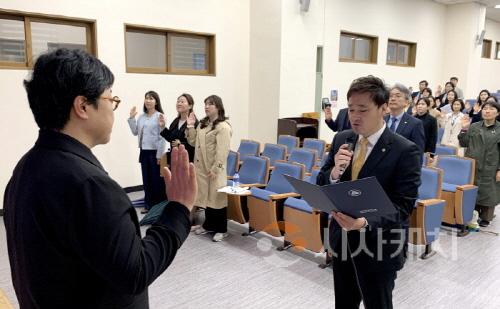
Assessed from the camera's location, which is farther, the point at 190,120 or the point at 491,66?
the point at 491,66

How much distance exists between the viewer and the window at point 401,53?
10.7m

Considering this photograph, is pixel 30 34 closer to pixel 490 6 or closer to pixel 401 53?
pixel 401 53

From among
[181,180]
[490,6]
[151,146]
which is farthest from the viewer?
[490,6]

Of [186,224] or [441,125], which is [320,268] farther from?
[441,125]

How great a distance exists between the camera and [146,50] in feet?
21.6

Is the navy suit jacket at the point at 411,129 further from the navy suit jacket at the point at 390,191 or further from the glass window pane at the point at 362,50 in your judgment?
the glass window pane at the point at 362,50

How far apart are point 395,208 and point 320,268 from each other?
2.02 metres

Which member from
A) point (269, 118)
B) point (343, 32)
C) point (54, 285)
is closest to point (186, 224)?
point (54, 285)

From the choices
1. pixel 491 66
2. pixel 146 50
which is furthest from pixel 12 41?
pixel 491 66

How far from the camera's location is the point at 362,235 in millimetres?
1953

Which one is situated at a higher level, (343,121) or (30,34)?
(30,34)

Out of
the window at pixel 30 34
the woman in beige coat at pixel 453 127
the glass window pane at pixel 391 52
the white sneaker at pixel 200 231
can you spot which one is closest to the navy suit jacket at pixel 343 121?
the white sneaker at pixel 200 231

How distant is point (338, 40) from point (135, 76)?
4.75 meters

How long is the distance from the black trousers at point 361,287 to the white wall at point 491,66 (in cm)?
1539
